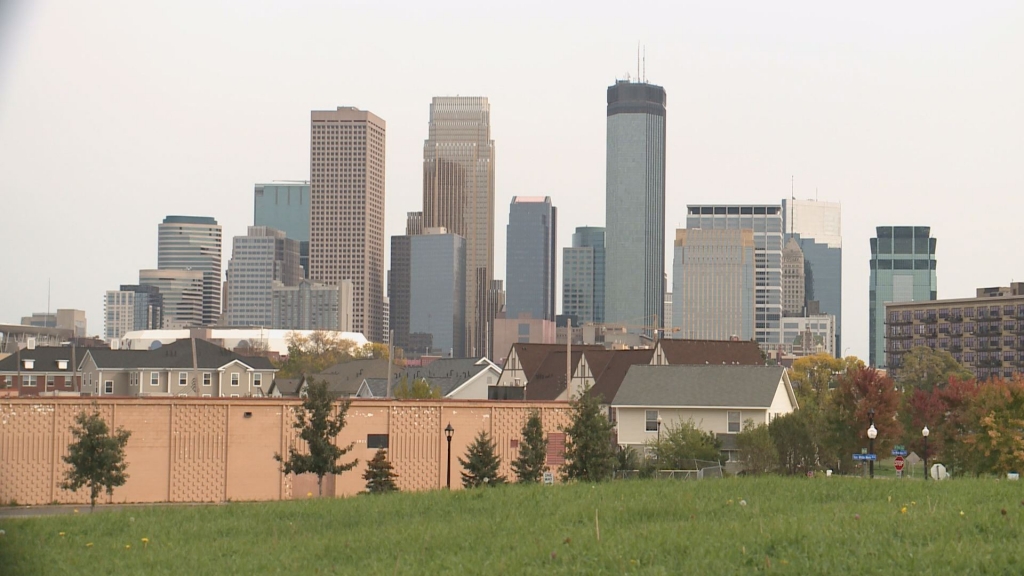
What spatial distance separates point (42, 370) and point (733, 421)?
81.7m

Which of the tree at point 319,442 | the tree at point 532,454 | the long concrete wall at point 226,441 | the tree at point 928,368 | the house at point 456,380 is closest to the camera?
the tree at point 319,442

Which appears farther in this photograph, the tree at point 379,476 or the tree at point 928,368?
the tree at point 928,368

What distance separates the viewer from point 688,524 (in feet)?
64.3

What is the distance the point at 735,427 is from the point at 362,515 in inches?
1784

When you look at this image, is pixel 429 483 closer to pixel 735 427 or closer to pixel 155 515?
pixel 735 427

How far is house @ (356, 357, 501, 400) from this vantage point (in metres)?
106

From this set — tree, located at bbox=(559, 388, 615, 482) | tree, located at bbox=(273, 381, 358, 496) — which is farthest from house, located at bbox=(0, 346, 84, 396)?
tree, located at bbox=(559, 388, 615, 482)

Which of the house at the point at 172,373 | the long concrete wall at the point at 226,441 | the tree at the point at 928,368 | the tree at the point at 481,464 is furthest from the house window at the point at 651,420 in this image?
the tree at the point at 928,368

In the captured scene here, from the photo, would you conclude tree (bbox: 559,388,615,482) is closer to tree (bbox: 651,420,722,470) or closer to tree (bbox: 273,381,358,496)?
tree (bbox: 273,381,358,496)

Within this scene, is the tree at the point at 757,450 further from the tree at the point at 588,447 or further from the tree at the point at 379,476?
the tree at the point at 379,476

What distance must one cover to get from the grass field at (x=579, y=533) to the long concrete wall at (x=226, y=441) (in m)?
26.2

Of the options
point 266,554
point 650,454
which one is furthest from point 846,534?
point 650,454

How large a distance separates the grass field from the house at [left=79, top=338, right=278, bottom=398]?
90.7 meters

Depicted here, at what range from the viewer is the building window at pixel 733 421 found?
218 feet
